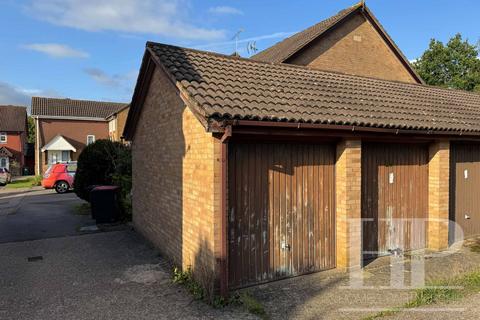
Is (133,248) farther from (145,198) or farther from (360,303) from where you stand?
(360,303)

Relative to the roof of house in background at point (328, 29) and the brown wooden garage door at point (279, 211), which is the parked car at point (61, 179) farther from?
the brown wooden garage door at point (279, 211)

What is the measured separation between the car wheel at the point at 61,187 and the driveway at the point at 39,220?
3.89 meters

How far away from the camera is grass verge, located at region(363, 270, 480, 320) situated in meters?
4.96

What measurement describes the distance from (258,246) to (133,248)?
3.47 m

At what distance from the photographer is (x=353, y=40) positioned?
55.3 ft

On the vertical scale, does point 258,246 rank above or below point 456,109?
below

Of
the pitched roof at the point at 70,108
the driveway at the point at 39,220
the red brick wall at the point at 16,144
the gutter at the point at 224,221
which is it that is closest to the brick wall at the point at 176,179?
the gutter at the point at 224,221

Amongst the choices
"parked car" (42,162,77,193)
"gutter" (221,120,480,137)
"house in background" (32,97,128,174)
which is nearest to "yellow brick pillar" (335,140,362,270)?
"gutter" (221,120,480,137)

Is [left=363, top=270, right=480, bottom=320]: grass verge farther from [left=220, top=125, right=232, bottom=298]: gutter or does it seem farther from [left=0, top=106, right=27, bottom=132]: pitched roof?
[left=0, top=106, right=27, bottom=132]: pitched roof

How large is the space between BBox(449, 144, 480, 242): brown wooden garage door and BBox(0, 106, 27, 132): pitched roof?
47679 mm

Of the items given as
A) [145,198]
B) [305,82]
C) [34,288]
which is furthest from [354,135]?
[34,288]

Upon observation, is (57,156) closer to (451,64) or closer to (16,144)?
(16,144)

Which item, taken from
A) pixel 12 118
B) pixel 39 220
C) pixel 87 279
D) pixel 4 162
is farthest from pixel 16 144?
pixel 87 279

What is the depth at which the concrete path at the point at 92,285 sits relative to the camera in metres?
4.91
